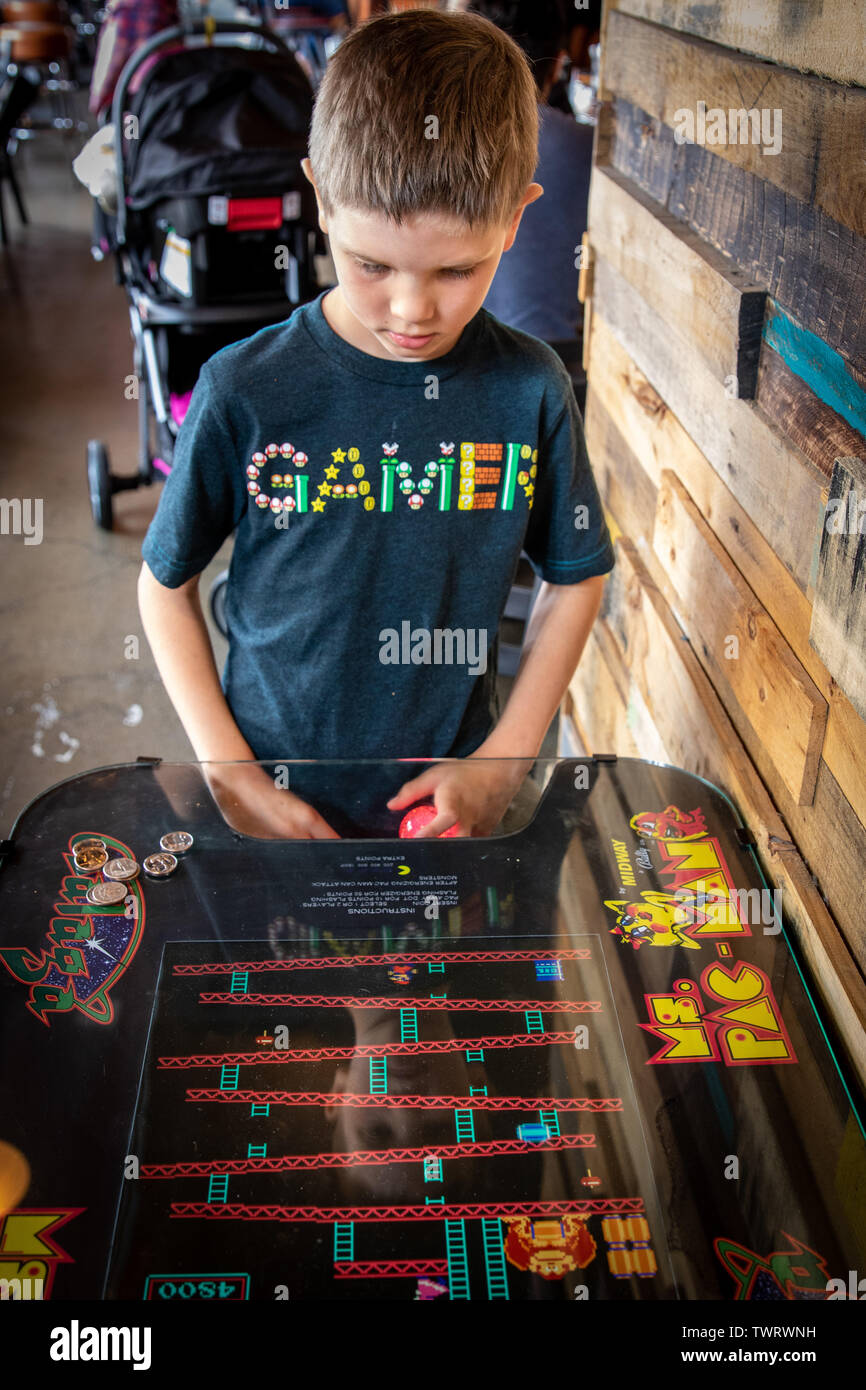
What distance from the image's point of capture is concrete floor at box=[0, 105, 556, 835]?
259 centimetres

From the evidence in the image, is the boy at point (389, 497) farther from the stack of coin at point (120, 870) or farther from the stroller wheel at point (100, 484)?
the stroller wheel at point (100, 484)

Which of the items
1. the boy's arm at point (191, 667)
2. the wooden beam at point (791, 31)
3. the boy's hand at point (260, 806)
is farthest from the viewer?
the boy's arm at point (191, 667)

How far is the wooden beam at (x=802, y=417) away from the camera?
92 cm

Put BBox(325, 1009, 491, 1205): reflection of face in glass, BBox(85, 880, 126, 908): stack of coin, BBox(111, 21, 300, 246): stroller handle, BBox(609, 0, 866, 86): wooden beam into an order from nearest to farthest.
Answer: BBox(325, 1009, 491, 1205): reflection of face in glass → BBox(609, 0, 866, 86): wooden beam → BBox(85, 880, 126, 908): stack of coin → BBox(111, 21, 300, 246): stroller handle

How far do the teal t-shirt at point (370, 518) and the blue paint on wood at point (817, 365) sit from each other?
249 mm

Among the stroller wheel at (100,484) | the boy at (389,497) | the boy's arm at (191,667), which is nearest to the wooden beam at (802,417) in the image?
the boy at (389,497)

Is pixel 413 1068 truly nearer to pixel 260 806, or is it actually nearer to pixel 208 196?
pixel 260 806

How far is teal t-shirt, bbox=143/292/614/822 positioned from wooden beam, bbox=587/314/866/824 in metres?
0.16

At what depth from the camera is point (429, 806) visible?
1.13m

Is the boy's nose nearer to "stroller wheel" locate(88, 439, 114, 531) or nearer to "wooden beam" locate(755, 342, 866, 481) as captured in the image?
"wooden beam" locate(755, 342, 866, 481)

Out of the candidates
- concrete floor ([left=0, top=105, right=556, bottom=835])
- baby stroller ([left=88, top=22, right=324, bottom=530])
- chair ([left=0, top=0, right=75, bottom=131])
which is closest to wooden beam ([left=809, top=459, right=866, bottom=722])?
concrete floor ([left=0, top=105, right=556, bottom=835])

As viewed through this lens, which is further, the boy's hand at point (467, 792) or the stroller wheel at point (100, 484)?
the stroller wheel at point (100, 484)
